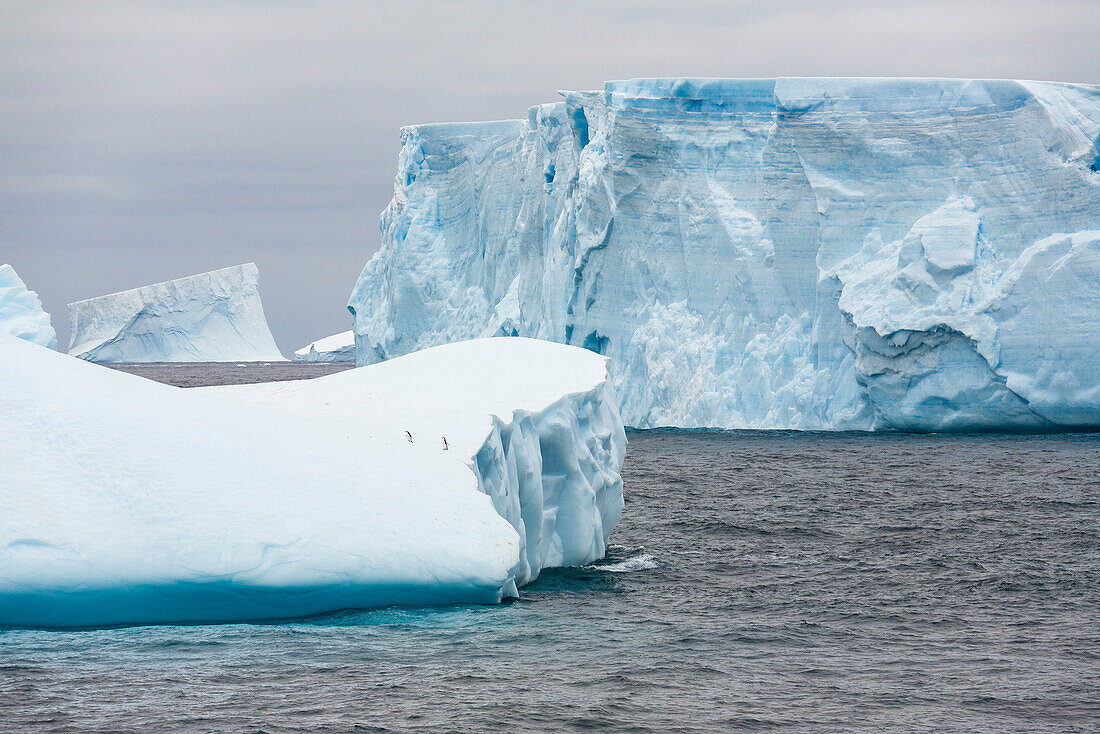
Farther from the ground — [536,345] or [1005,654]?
[536,345]

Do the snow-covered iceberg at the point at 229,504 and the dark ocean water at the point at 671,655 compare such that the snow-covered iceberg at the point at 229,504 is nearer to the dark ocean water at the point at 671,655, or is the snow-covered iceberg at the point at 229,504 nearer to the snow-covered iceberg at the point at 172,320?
the dark ocean water at the point at 671,655

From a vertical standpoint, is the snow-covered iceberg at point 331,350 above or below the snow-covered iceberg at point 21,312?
below

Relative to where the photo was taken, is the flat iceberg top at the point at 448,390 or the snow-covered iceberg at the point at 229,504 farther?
the flat iceberg top at the point at 448,390

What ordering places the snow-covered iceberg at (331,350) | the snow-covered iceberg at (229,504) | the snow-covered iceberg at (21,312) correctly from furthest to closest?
the snow-covered iceberg at (331,350)
the snow-covered iceberg at (21,312)
the snow-covered iceberg at (229,504)

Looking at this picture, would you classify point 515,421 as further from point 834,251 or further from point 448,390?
point 834,251

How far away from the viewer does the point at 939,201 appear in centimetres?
2133

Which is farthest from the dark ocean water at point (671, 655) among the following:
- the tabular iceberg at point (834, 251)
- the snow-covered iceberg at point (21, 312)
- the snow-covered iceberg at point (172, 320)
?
the snow-covered iceberg at point (172, 320)

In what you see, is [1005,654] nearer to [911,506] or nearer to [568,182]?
[911,506]

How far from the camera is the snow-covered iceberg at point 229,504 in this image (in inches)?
268

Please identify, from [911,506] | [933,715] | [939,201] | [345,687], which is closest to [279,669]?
[345,687]

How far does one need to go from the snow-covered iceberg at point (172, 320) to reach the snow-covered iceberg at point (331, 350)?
418 cm

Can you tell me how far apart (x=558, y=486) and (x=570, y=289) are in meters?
15.9

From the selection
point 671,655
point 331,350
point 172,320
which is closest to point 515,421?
point 671,655

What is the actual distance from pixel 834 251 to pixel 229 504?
1647 cm
